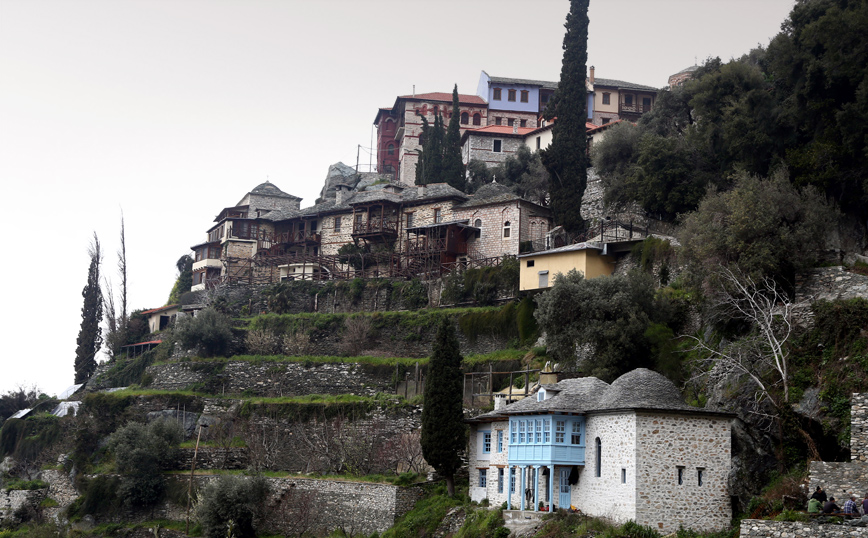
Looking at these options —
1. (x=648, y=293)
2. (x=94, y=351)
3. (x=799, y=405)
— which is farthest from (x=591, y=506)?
(x=94, y=351)

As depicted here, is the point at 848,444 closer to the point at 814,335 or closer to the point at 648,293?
the point at 814,335

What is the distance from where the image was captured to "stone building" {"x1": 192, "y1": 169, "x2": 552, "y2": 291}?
5431 cm

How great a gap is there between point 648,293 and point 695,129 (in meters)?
12.0

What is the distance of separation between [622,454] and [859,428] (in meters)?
6.43

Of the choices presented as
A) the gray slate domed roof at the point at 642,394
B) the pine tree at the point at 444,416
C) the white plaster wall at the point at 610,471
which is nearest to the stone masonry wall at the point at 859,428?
the gray slate domed roof at the point at 642,394

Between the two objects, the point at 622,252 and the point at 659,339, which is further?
the point at 622,252

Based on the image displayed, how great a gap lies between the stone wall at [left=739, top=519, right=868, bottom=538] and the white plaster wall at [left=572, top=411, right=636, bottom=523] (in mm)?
3636

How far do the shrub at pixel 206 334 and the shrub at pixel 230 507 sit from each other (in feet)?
51.3

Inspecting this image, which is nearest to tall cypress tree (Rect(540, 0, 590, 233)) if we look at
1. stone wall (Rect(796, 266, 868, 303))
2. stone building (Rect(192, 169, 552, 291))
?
stone building (Rect(192, 169, 552, 291))

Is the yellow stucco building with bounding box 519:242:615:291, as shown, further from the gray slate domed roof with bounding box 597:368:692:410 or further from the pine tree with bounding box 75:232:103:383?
the pine tree with bounding box 75:232:103:383

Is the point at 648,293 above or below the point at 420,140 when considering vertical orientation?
below

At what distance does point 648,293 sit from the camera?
36500mm

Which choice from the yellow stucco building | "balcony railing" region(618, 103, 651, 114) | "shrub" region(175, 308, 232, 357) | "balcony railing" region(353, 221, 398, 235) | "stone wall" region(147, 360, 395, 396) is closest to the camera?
the yellow stucco building

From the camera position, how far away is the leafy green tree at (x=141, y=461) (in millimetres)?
42438
